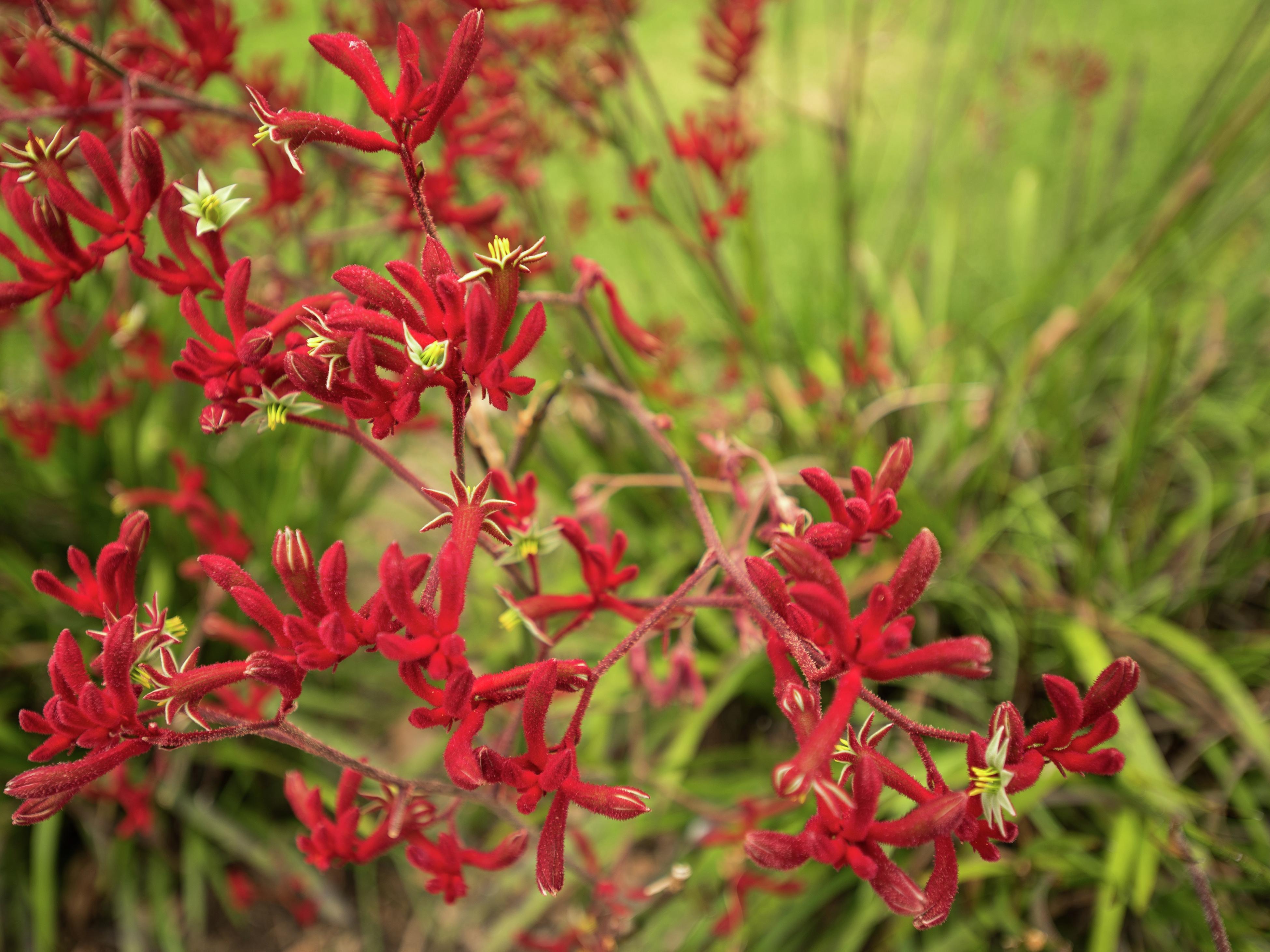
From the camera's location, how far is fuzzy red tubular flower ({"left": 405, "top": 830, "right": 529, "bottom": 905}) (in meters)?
0.48

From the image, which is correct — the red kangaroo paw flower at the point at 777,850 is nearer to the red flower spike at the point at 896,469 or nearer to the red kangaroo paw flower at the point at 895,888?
the red kangaroo paw flower at the point at 895,888

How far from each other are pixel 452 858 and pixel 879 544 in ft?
3.14

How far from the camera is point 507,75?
0.88 m

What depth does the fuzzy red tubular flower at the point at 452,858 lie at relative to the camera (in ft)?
1.57

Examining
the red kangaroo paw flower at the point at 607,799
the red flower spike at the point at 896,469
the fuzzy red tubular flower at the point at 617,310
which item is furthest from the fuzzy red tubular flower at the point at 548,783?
the fuzzy red tubular flower at the point at 617,310

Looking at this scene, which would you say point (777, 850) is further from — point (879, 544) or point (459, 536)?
point (879, 544)

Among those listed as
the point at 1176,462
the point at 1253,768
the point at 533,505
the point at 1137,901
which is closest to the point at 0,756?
the point at 533,505

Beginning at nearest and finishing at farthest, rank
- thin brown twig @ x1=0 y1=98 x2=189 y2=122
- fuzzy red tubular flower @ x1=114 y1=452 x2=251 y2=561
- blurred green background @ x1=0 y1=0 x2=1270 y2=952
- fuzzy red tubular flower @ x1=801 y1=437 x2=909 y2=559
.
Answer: fuzzy red tubular flower @ x1=801 y1=437 x2=909 y2=559, thin brown twig @ x1=0 y1=98 x2=189 y2=122, fuzzy red tubular flower @ x1=114 y1=452 x2=251 y2=561, blurred green background @ x1=0 y1=0 x2=1270 y2=952

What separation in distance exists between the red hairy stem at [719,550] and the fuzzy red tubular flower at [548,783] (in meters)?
0.10

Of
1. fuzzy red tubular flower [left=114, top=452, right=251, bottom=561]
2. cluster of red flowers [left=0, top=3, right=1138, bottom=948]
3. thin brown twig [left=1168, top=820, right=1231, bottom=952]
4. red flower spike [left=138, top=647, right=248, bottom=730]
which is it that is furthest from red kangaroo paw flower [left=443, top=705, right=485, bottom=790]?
fuzzy red tubular flower [left=114, top=452, right=251, bottom=561]

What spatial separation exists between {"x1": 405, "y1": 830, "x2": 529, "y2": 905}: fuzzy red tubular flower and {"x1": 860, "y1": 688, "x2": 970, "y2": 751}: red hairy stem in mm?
226

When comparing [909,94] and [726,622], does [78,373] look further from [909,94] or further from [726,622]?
[909,94]

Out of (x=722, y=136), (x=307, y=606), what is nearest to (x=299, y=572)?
(x=307, y=606)

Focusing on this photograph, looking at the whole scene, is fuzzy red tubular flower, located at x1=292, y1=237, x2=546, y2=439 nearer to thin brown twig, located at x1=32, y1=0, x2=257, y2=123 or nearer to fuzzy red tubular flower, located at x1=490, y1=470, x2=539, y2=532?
fuzzy red tubular flower, located at x1=490, y1=470, x2=539, y2=532
